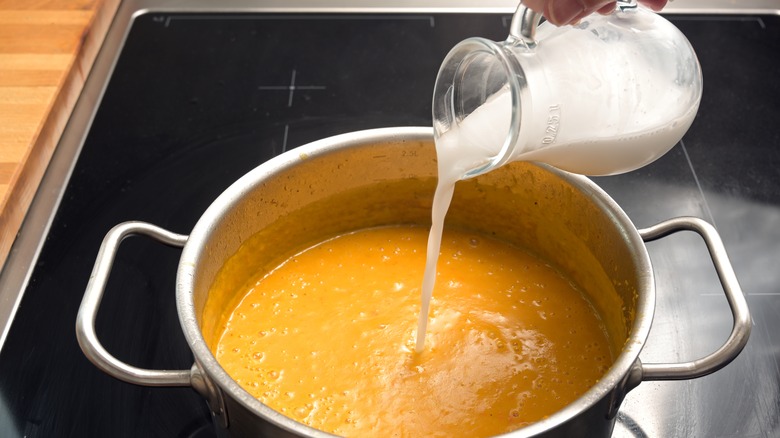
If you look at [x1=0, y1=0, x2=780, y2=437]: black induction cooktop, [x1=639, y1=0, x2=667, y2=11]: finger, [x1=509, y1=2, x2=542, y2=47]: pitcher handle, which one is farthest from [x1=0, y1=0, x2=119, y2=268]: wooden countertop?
[x1=639, y1=0, x2=667, y2=11]: finger

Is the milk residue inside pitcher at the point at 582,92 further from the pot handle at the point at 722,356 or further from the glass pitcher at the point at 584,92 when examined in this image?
the pot handle at the point at 722,356

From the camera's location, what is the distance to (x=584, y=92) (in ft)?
2.61

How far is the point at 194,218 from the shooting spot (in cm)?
128

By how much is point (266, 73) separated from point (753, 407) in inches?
38.4

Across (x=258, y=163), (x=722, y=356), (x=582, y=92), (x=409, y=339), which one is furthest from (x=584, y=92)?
(x=258, y=163)

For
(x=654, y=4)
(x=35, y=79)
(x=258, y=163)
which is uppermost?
(x=654, y=4)

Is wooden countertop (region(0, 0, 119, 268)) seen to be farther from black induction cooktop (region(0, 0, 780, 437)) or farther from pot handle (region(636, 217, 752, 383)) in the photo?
pot handle (region(636, 217, 752, 383))

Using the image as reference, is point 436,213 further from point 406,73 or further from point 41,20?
point 41,20

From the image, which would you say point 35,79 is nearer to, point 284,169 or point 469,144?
point 284,169

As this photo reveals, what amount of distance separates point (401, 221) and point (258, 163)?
28cm

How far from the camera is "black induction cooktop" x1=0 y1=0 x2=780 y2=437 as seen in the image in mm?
1060

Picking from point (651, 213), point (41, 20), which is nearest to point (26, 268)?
point (41, 20)

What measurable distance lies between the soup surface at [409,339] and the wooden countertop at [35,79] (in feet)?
1.30

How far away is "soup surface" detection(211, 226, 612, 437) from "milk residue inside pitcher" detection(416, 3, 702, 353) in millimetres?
267
